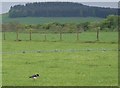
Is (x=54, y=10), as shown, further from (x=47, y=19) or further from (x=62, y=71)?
(x=62, y=71)

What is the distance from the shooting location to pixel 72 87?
38.3ft

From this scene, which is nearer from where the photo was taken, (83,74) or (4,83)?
(4,83)

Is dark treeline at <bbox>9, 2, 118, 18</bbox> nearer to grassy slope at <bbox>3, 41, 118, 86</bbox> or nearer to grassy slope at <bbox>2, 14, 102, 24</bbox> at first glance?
grassy slope at <bbox>2, 14, 102, 24</bbox>

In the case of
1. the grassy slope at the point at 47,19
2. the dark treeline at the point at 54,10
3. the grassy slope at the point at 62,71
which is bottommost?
the grassy slope at the point at 62,71

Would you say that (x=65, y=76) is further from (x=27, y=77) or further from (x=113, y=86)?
(x=113, y=86)

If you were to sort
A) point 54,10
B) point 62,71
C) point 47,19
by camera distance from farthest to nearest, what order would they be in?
point 47,19 < point 54,10 < point 62,71

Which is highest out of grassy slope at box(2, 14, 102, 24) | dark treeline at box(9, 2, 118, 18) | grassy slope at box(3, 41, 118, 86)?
dark treeline at box(9, 2, 118, 18)

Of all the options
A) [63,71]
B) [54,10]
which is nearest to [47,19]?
[54,10]

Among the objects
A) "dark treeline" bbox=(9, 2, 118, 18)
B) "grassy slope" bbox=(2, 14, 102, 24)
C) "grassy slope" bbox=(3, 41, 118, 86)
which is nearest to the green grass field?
"grassy slope" bbox=(3, 41, 118, 86)

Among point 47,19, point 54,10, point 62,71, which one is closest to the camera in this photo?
point 62,71

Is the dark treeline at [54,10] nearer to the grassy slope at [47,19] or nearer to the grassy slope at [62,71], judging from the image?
the grassy slope at [47,19]

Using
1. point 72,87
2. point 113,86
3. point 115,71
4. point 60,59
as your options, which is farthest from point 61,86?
point 60,59

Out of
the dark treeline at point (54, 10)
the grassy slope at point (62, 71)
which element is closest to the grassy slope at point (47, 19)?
the dark treeline at point (54, 10)

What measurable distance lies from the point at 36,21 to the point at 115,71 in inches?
3162
